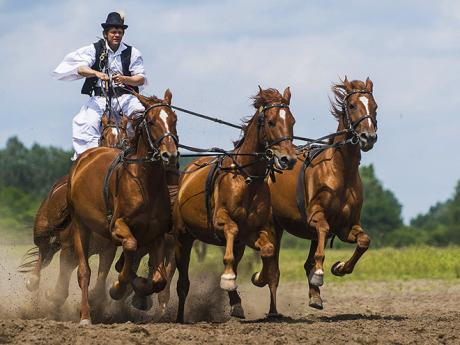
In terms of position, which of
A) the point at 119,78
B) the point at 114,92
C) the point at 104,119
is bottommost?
the point at 104,119

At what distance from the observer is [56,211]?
15.5 m

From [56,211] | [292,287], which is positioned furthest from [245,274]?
[56,211]

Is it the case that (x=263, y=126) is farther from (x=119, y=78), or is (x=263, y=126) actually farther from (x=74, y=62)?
(x=74, y=62)

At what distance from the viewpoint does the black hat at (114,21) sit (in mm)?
15055

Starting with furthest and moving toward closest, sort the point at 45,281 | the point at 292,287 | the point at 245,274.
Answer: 1. the point at 292,287
2. the point at 245,274
3. the point at 45,281

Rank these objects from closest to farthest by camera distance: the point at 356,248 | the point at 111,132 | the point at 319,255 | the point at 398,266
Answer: the point at 319,255 < the point at 356,248 < the point at 111,132 < the point at 398,266

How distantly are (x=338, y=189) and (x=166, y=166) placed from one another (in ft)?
7.38

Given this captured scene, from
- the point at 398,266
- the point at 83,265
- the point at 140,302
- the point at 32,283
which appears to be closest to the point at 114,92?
the point at 83,265

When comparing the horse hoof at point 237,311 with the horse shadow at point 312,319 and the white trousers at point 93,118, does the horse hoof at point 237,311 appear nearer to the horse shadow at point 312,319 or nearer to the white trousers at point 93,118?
the horse shadow at point 312,319

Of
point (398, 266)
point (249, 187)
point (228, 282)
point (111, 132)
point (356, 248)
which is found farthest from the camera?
point (398, 266)

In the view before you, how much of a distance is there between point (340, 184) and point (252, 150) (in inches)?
52.5

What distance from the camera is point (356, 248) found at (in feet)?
47.0

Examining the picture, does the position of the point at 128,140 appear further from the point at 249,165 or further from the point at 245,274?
the point at 245,274

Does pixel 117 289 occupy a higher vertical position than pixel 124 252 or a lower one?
lower
